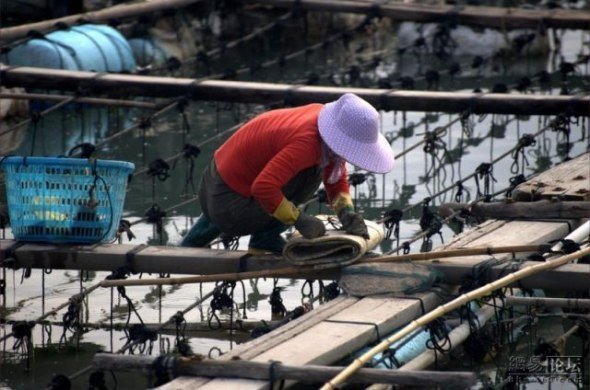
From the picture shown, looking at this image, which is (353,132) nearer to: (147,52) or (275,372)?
(275,372)

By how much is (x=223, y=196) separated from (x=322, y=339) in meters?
1.53

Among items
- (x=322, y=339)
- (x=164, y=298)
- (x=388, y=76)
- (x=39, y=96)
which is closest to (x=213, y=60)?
(x=388, y=76)

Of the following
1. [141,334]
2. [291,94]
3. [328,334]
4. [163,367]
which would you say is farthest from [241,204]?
[291,94]

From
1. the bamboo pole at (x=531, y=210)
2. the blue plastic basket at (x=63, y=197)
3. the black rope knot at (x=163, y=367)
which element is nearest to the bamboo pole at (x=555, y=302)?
the bamboo pole at (x=531, y=210)

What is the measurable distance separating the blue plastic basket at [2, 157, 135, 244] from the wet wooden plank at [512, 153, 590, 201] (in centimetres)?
221

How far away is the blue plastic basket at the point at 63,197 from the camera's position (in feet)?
23.9

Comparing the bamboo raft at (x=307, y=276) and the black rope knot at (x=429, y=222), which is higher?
the bamboo raft at (x=307, y=276)

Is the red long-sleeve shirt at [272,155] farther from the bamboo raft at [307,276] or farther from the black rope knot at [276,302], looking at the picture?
the black rope knot at [276,302]

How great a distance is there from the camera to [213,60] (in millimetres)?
17047

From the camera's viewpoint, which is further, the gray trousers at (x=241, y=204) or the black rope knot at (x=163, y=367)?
the gray trousers at (x=241, y=204)

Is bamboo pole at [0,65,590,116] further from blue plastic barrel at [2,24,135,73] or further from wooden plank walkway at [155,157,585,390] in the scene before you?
wooden plank walkway at [155,157,585,390]

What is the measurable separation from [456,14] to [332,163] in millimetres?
7626

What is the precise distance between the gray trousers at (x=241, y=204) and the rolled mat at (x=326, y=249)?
32 centimetres

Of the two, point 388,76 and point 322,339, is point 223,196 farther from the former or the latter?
point 388,76
